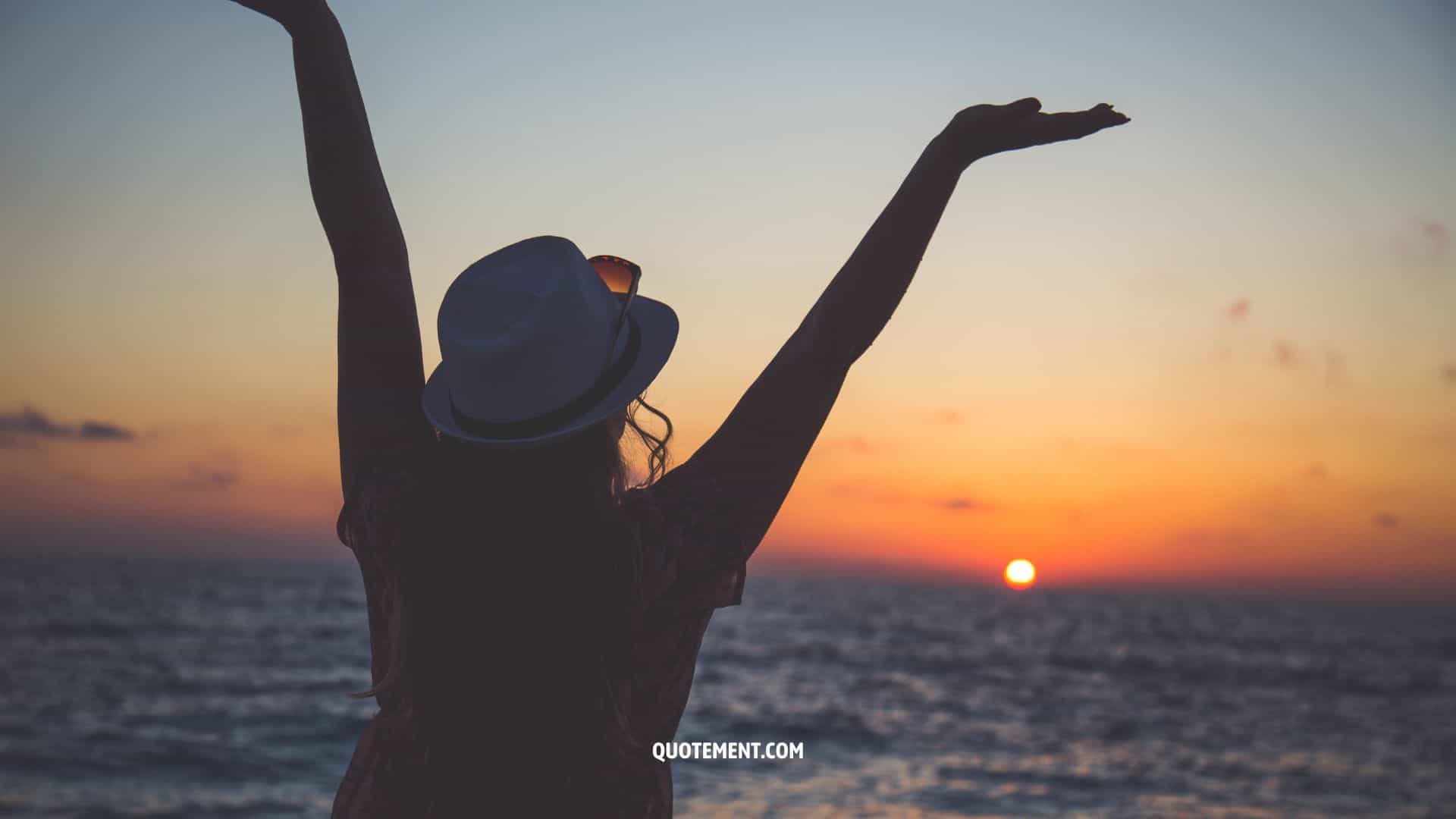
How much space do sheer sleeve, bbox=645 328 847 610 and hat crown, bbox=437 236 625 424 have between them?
192mm

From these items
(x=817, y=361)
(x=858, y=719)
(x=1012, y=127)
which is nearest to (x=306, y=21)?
(x=817, y=361)

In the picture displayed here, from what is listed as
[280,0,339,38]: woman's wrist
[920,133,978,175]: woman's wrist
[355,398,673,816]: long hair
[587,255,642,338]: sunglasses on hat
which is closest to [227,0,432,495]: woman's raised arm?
[280,0,339,38]: woman's wrist

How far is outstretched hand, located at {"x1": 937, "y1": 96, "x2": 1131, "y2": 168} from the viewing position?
1.28m

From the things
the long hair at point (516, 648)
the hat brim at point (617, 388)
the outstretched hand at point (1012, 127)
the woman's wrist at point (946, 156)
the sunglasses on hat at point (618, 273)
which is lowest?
the long hair at point (516, 648)

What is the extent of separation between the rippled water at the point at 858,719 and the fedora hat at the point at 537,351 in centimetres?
1173

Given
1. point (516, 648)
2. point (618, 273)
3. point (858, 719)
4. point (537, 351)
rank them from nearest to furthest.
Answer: point (516, 648) → point (537, 351) → point (618, 273) → point (858, 719)

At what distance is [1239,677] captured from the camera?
31.9 meters

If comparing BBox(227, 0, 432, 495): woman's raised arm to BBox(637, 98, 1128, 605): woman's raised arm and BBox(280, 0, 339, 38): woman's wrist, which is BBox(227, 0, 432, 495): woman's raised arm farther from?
BBox(637, 98, 1128, 605): woman's raised arm

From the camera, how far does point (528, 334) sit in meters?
1.33

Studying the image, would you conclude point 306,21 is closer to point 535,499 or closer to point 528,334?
point 528,334

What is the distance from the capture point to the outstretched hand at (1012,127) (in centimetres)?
128

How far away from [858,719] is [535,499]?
2091 cm

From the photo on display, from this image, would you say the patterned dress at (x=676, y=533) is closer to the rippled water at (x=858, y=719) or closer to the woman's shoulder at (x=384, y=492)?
the woman's shoulder at (x=384, y=492)

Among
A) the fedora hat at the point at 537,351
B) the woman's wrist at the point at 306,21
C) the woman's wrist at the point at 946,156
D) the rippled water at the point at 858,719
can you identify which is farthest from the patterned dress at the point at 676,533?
the rippled water at the point at 858,719
